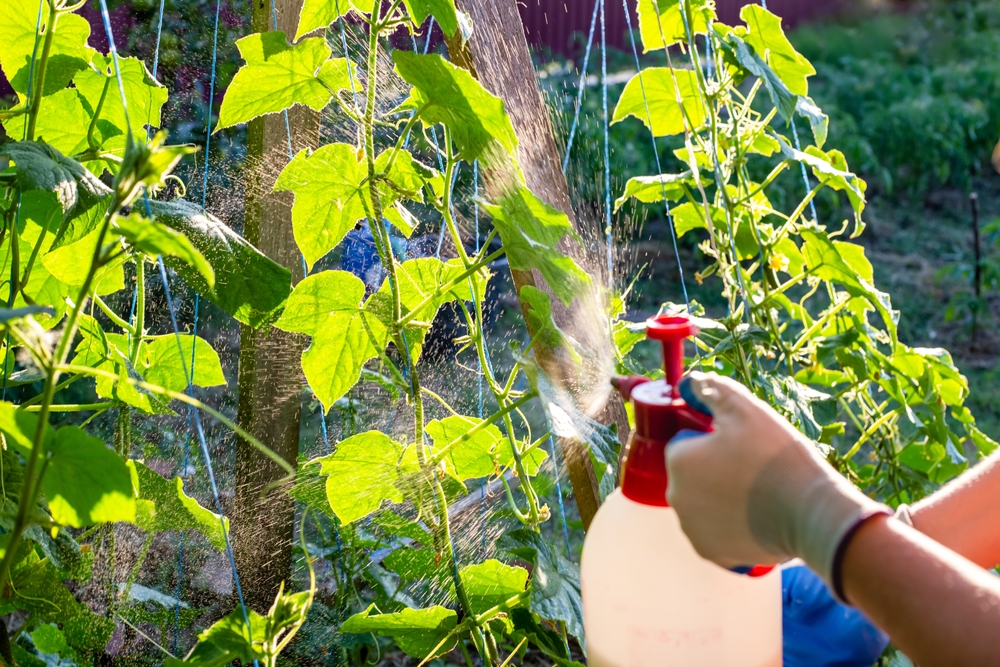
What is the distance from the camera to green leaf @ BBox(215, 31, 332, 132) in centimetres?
84

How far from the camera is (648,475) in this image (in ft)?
1.95

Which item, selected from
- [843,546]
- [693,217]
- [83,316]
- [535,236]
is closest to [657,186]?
[693,217]

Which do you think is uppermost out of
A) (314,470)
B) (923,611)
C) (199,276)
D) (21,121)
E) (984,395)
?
(21,121)

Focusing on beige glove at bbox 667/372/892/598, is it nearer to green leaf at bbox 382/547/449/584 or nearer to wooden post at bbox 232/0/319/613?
green leaf at bbox 382/547/449/584

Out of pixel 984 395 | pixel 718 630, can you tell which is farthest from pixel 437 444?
pixel 984 395

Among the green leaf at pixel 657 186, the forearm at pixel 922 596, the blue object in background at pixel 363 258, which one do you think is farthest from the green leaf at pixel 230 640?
the green leaf at pixel 657 186

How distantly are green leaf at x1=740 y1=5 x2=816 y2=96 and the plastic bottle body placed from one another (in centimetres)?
84

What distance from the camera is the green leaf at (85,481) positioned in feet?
2.03

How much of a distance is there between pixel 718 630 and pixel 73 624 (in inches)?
26.9

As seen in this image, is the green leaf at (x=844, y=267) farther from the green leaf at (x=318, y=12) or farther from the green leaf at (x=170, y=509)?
the green leaf at (x=170, y=509)

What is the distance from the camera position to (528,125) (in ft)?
3.59

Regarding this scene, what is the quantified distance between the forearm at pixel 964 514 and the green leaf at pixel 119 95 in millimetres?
775

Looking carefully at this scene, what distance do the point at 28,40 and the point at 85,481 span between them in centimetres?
49

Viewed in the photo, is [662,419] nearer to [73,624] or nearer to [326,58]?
[326,58]
